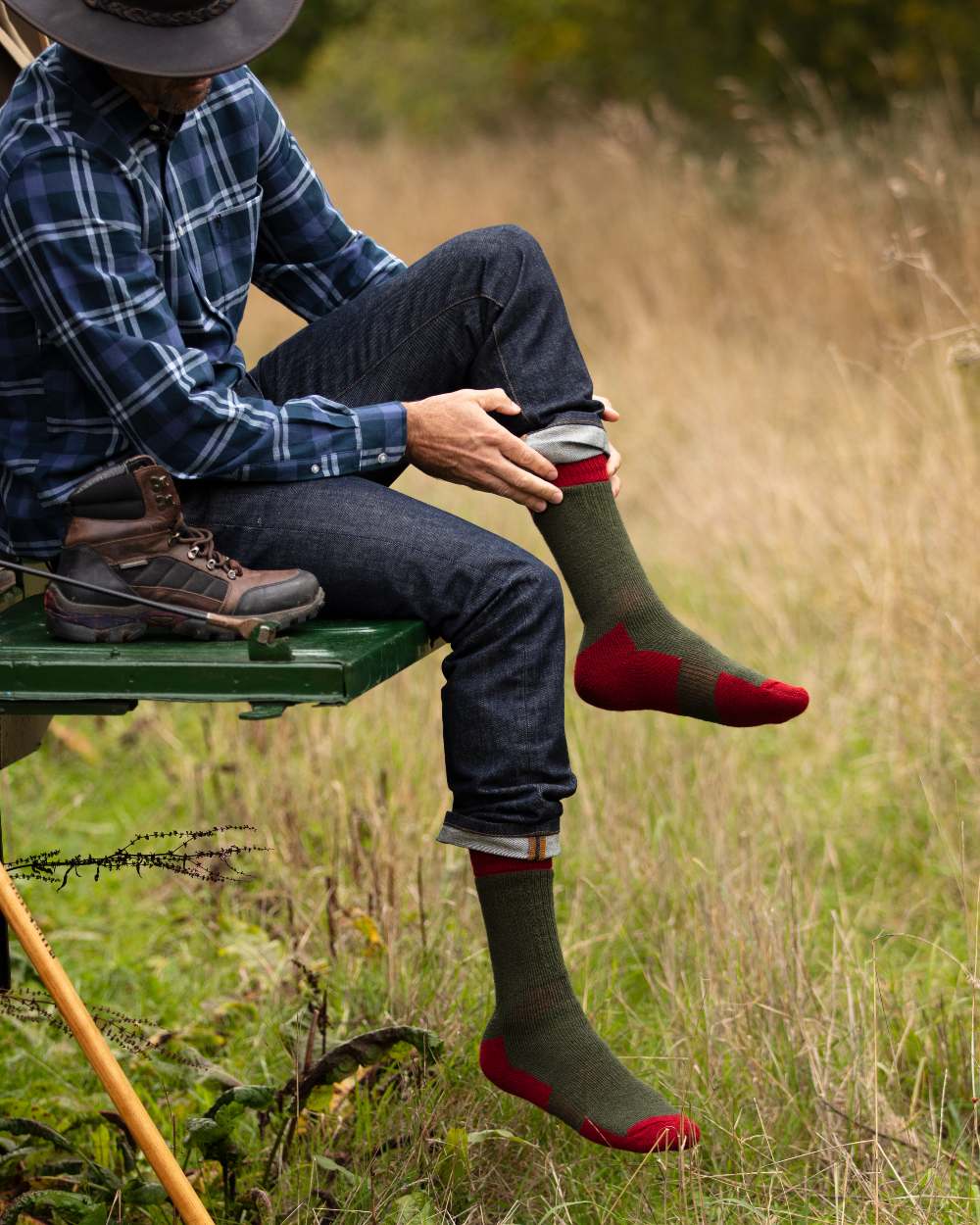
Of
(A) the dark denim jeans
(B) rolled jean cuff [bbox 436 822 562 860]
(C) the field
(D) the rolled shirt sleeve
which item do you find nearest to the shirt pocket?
(D) the rolled shirt sleeve

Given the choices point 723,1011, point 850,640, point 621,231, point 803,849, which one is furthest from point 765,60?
point 723,1011

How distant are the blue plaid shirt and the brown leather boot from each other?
69mm

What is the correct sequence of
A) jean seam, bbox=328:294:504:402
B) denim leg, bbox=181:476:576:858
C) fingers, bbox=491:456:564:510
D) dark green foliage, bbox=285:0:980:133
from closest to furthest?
1. denim leg, bbox=181:476:576:858
2. fingers, bbox=491:456:564:510
3. jean seam, bbox=328:294:504:402
4. dark green foliage, bbox=285:0:980:133

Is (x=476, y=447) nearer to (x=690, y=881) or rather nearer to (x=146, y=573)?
(x=146, y=573)

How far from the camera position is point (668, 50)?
15.7 metres

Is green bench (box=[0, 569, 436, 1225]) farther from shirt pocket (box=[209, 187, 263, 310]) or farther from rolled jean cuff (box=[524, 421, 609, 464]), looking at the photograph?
shirt pocket (box=[209, 187, 263, 310])

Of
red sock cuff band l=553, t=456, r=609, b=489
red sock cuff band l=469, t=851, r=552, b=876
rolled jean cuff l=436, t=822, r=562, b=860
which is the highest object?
red sock cuff band l=553, t=456, r=609, b=489

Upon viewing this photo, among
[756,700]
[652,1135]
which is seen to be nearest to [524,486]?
[756,700]

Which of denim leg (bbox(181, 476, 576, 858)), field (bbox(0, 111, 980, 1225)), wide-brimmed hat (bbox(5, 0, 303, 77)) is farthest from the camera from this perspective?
field (bbox(0, 111, 980, 1225))

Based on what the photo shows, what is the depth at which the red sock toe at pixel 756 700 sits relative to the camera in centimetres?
238

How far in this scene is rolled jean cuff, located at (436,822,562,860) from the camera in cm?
225

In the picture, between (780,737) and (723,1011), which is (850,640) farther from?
(723,1011)

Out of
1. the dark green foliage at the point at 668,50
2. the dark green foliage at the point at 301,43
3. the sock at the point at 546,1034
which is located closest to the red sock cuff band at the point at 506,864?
the sock at the point at 546,1034

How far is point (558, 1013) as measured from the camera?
2.35 meters
